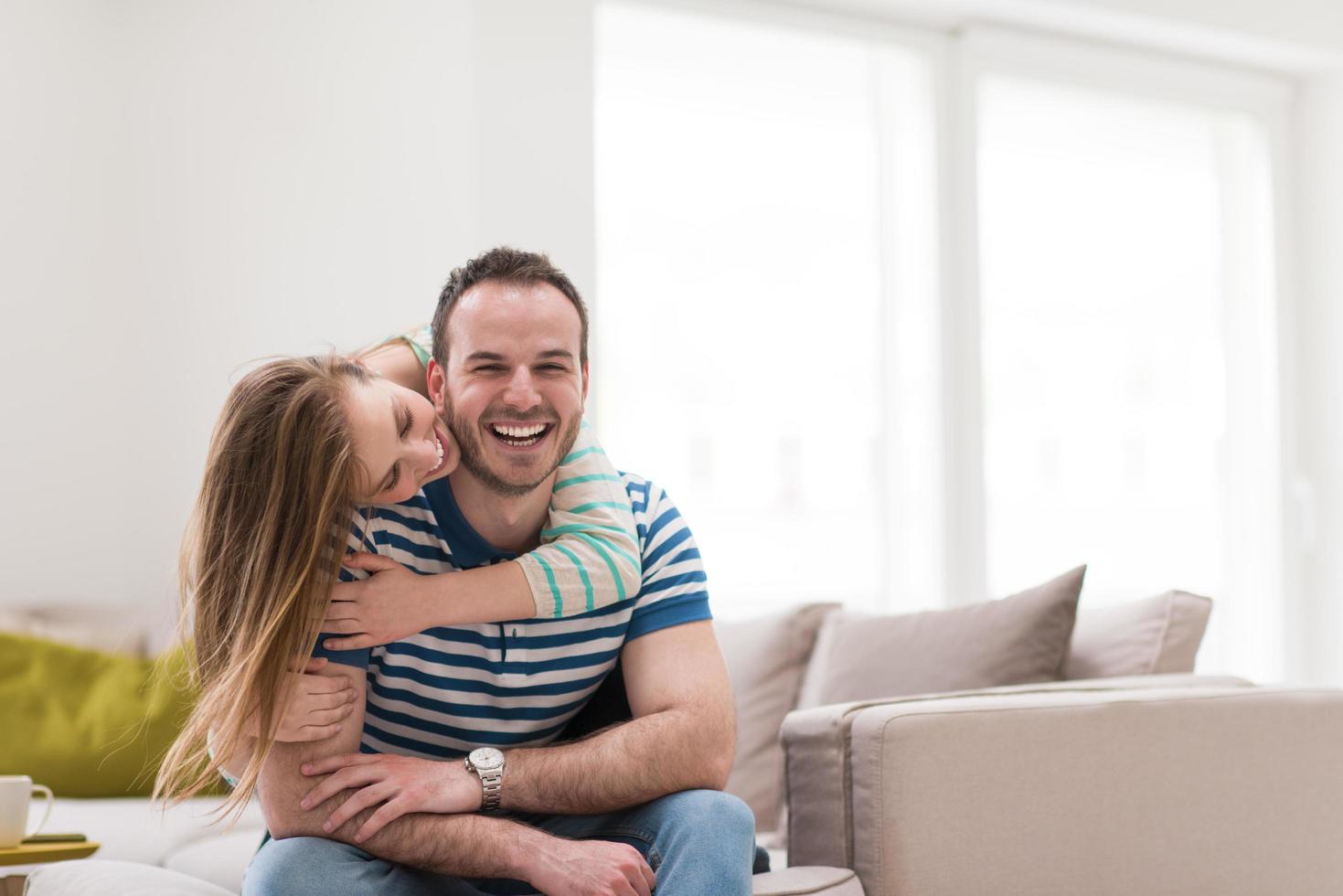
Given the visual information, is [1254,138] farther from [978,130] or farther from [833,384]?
[833,384]

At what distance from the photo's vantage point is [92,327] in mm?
3236

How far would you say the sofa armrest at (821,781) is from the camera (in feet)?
5.52

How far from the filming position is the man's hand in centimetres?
149

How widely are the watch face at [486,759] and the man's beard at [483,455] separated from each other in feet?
1.08

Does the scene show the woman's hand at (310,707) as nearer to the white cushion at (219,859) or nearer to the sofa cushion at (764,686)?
the white cushion at (219,859)

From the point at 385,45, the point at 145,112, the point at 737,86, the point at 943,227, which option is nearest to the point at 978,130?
the point at 943,227

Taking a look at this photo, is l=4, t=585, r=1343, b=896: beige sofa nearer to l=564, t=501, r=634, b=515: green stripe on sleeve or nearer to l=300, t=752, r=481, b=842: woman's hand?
l=300, t=752, r=481, b=842: woman's hand

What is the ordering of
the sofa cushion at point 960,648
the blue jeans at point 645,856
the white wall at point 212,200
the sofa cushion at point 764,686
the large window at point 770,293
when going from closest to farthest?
the blue jeans at point 645,856 < the sofa cushion at point 960,648 < the sofa cushion at point 764,686 < the white wall at point 212,200 < the large window at point 770,293

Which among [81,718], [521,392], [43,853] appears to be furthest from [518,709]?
[81,718]

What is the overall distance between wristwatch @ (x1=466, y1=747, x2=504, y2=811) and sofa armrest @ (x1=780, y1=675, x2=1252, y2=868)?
0.41 metres

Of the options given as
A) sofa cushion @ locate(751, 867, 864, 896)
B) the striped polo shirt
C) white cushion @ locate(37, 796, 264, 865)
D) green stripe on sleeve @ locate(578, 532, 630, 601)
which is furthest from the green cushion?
sofa cushion @ locate(751, 867, 864, 896)

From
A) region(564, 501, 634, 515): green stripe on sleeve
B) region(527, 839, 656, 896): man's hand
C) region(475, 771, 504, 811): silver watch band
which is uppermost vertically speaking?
region(564, 501, 634, 515): green stripe on sleeve

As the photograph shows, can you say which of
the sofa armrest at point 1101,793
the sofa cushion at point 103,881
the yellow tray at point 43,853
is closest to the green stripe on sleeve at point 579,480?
the sofa armrest at point 1101,793

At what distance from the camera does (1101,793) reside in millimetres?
1760
